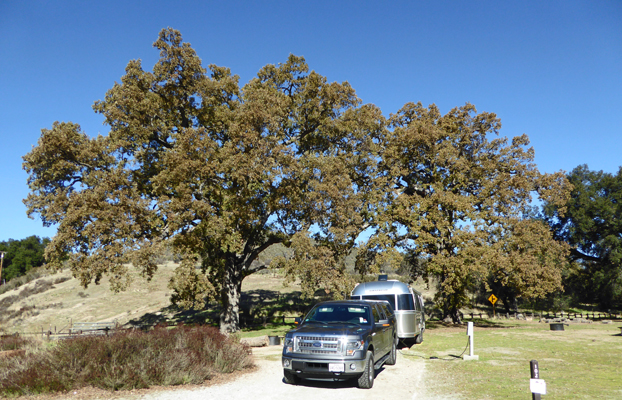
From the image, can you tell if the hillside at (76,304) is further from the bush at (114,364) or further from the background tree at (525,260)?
the bush at (114,364)

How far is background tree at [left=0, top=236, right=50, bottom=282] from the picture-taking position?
9775cm

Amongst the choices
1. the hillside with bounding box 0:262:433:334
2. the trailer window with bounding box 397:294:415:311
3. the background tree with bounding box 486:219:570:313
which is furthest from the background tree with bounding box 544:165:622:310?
the trailer window with bounding box 397:294:415:311

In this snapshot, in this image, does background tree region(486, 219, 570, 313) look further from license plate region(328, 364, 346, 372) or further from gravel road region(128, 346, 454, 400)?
license plate region(328, 364, 346, 372)

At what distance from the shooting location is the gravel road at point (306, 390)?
825 cm

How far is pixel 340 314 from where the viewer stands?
33.4 feet

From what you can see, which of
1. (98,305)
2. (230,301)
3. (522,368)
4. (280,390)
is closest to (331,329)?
(280,390)

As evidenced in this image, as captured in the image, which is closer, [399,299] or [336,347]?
[336,347]

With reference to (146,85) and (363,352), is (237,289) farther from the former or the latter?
(363,352)

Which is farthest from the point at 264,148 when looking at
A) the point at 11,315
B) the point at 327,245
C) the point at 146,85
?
the point at 11,315

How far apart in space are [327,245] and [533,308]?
3883 cm

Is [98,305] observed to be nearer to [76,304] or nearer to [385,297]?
[76,304]

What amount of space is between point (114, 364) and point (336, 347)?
192 inches

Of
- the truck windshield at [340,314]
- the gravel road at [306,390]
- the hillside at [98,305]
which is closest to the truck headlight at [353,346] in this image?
the gravel road at [306,390]

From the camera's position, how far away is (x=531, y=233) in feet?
85.6
